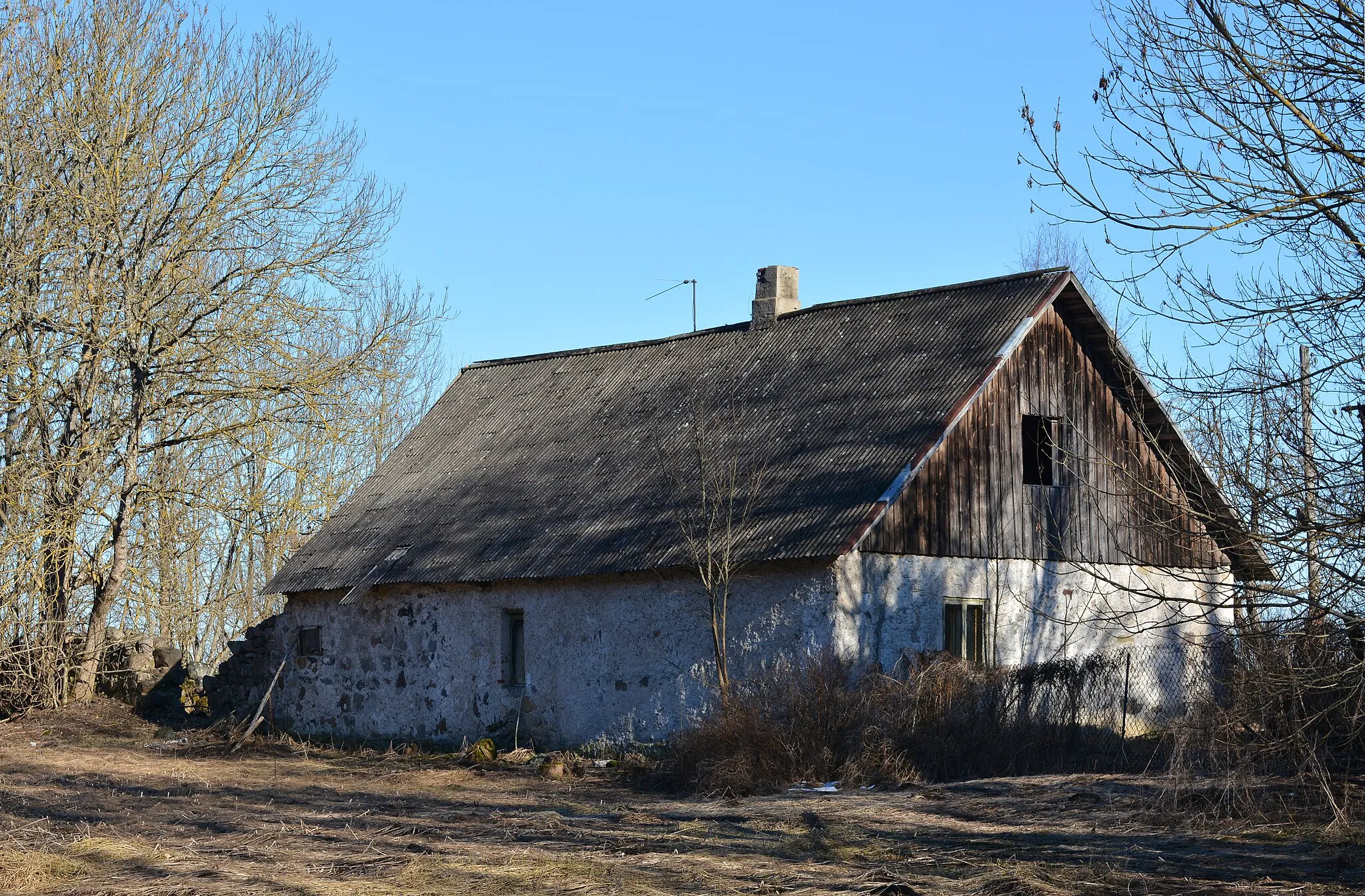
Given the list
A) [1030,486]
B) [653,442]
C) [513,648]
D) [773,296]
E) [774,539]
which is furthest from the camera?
[773,296]

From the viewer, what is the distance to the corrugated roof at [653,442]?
16.4 m

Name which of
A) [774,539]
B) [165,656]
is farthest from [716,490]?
[165,656]

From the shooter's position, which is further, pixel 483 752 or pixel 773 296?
pixel 773 296

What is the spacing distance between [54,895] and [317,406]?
599 inches

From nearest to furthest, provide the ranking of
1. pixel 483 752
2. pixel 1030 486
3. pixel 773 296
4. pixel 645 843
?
pixel 645 843 < pixel 483 752 < pixel 1030 486 < pixel 773 296

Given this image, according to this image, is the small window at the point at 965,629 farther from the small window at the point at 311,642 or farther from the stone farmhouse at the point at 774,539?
the small window at the point at 311,642

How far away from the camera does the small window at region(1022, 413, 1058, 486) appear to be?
58.9 ft

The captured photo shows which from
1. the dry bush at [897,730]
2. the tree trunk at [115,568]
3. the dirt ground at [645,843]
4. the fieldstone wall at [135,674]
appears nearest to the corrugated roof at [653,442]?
the dry bush at [897,730]

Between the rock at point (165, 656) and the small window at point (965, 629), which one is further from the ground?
the small window at point (965, 629)

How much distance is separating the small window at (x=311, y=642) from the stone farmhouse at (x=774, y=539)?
29 millimetres

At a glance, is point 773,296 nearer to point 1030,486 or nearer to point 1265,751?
point 1030,486

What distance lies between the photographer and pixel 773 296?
20.9m

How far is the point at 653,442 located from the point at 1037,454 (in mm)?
4932

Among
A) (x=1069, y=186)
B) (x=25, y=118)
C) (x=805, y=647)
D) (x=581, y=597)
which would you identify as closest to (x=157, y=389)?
(x=25, y=118)
